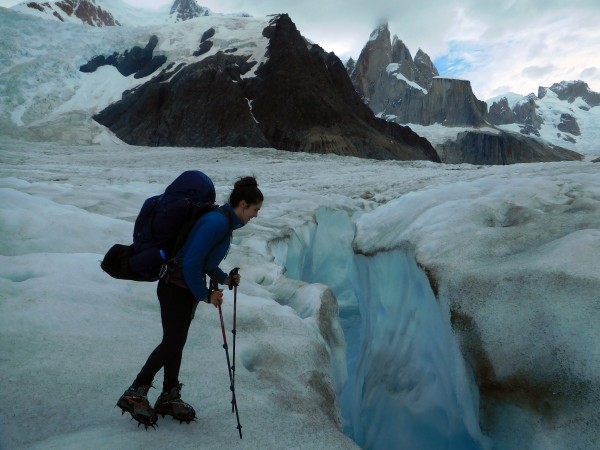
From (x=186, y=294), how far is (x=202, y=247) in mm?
358

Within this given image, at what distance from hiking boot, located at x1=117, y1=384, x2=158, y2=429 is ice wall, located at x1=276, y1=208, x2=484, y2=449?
2.46 m

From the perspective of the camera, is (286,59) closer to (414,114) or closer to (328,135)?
(328,135)

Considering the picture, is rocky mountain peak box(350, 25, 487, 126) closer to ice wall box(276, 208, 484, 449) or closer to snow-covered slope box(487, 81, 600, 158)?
snow-covered slope box(487, 81, 600, 158)

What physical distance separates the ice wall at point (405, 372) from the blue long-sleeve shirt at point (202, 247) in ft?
7.89

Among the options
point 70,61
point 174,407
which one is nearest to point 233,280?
point 174,407

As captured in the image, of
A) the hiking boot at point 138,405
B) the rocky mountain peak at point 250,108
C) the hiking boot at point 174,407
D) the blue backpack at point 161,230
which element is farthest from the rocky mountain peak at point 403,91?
the hiking boot at point 138,405

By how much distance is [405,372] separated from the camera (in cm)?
540

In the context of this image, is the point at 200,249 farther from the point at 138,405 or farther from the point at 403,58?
the point at 403,58

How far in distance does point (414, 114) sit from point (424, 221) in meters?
116

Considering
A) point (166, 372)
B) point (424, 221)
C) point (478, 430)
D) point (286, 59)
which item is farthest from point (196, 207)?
point (286, 59)

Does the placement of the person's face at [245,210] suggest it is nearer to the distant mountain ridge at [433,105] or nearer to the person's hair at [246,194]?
the person's hair at [246,194]

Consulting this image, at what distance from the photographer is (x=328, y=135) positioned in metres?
45.0

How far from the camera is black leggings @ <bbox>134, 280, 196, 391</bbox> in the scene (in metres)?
2.69

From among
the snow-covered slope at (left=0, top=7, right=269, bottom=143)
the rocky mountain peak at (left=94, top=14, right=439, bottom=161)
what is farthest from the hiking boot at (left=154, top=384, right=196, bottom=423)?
the rocky mountain peak at (left=94, top=14, right=439, bottom=161)
